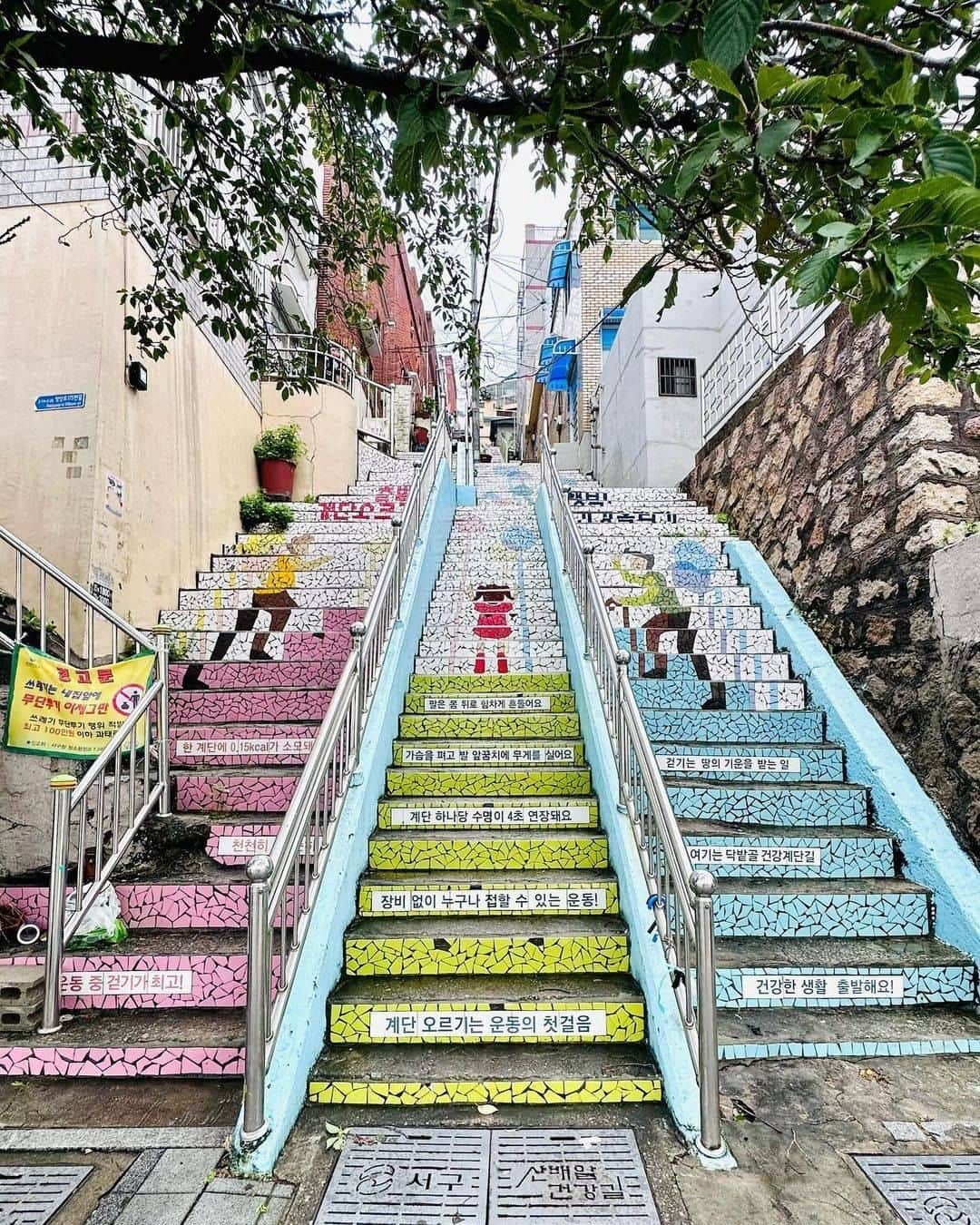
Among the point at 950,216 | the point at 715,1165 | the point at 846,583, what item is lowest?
the point at 715,1165

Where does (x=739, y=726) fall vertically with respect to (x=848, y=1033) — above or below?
above

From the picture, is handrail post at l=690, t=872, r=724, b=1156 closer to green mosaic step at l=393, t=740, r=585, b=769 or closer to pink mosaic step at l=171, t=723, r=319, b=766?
green mosaic step at l=393, t=740, r=585, b=769

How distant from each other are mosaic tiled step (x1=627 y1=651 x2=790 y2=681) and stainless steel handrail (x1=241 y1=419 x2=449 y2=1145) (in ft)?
6.56

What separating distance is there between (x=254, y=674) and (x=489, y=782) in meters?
2.23

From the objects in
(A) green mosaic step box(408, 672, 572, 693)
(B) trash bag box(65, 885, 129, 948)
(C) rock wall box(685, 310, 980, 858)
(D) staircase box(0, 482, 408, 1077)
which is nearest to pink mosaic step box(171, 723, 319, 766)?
(D) staircase box(0, 482, 408, 1077)

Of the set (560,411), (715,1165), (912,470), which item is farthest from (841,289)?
(560,411)

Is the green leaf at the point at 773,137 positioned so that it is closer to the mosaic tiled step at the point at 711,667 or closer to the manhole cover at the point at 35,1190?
the manhole cover at the point at 35,1190

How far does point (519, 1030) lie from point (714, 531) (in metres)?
5.77

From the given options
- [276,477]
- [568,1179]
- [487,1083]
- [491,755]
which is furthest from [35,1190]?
[276,477]

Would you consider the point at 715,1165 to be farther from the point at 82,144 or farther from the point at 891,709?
the point at 82,144

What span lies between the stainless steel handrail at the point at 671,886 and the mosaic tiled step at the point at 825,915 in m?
0.64

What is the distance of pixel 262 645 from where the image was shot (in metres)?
5.84

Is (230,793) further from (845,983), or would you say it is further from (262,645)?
(845,983)

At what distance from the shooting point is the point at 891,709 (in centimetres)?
421
